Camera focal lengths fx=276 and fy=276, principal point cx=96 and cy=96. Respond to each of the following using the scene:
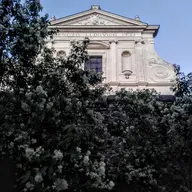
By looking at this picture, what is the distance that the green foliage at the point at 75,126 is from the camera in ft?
11.7

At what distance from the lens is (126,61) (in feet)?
51.8

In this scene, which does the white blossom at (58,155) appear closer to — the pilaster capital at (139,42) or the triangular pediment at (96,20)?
the pilaster capital at (139,42)

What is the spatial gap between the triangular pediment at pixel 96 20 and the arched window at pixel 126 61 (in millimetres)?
1891

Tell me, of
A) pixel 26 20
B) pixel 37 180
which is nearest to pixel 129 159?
pixel 37 180

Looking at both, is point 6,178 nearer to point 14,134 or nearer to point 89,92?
point 14,134

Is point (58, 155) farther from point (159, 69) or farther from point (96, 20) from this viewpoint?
point (96, 20)

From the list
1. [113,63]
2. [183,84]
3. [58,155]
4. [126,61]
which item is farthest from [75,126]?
[126,61]

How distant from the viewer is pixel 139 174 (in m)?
5.26

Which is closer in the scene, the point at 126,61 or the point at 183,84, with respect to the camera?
the point at 183,84

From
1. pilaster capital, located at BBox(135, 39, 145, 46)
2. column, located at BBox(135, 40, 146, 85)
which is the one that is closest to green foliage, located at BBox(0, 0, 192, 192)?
column, located at BBox(135, 40, 146, 85)

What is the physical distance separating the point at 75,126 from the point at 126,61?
1247 cm

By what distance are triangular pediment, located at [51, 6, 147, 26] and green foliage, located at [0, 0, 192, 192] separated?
11.0 meters

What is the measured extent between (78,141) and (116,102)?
2.58 m

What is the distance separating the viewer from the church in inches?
592
